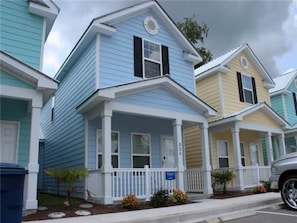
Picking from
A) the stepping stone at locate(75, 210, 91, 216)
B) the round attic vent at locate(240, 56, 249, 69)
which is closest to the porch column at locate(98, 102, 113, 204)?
the stepping stone at locate(75, 210, 91, 216)

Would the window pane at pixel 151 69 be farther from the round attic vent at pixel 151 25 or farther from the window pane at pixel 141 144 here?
the window pane at pixel 141 144

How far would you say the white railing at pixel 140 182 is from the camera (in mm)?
9031

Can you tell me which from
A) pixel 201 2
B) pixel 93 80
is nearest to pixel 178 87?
pixel 93 80

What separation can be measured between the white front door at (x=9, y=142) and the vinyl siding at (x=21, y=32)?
2.12 m

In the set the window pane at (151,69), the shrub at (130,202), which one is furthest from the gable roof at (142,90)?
the shrub at (130,202)

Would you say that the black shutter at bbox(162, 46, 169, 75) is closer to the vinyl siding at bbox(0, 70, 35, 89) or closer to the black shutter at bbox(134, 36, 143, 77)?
the black shutter at bbox(134, 36, 143, 77)

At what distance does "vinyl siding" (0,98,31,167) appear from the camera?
29.6 ft

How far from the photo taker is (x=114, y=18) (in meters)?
11.4

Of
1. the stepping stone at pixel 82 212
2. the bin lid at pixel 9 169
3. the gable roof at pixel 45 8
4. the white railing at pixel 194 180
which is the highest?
the gable roof at pixel 45 8

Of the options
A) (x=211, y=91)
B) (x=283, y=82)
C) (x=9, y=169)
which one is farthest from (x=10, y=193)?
(x=283, y=82)

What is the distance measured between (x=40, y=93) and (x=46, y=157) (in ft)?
30.2

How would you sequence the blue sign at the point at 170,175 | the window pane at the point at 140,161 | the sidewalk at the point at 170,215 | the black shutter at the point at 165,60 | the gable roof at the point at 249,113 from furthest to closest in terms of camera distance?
the gable roof at the point at 249,113, the black shutter at the point at 165,60, the window pane at the point at 140,161, the blue sign at the point at 170,175, the sidewalk at the point at 170,215

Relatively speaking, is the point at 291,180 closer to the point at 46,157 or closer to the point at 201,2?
the point at 201,2

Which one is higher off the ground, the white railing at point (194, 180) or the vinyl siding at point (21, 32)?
the vinyl siding at point (21, 32)
